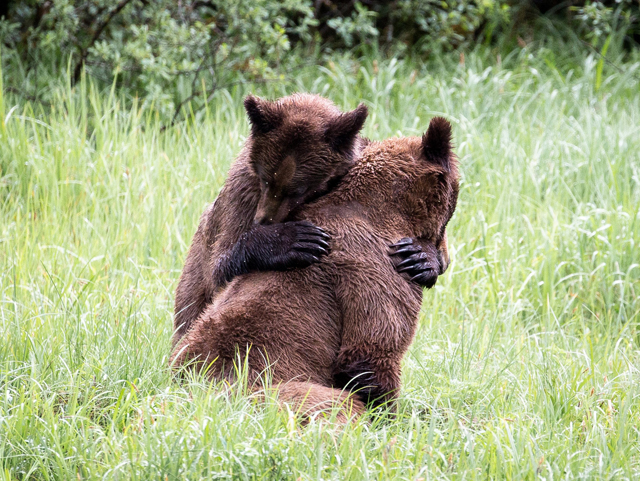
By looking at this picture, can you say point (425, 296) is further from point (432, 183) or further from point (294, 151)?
point (294, 151)

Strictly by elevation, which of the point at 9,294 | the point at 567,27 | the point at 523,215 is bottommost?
the point at 9,294

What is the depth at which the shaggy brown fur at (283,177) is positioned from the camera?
3281 mm

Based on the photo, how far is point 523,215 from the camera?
20.2 feet

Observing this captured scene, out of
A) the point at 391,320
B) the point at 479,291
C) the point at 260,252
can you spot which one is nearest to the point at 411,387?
the point at 391,320

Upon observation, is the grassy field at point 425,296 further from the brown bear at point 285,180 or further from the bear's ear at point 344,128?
the bear's ear at point 344,128

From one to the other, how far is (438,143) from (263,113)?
0.76m

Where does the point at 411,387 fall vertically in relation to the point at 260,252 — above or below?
below

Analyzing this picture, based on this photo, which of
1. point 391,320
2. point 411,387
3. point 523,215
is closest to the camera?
point 391,320

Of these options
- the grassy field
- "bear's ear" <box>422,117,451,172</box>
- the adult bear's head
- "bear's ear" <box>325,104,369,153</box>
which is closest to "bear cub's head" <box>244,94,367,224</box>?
"bear's ear" <box>325,104,369,153</box>

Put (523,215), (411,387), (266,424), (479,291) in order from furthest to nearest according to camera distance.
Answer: (523,215) < (479,291) < (411,387) < (266,424)

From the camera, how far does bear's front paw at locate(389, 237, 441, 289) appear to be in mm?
3256

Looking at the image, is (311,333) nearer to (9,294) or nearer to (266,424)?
(266,424)

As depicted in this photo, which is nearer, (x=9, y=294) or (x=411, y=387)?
(x=411, y=387)

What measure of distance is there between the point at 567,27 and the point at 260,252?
333 inches
